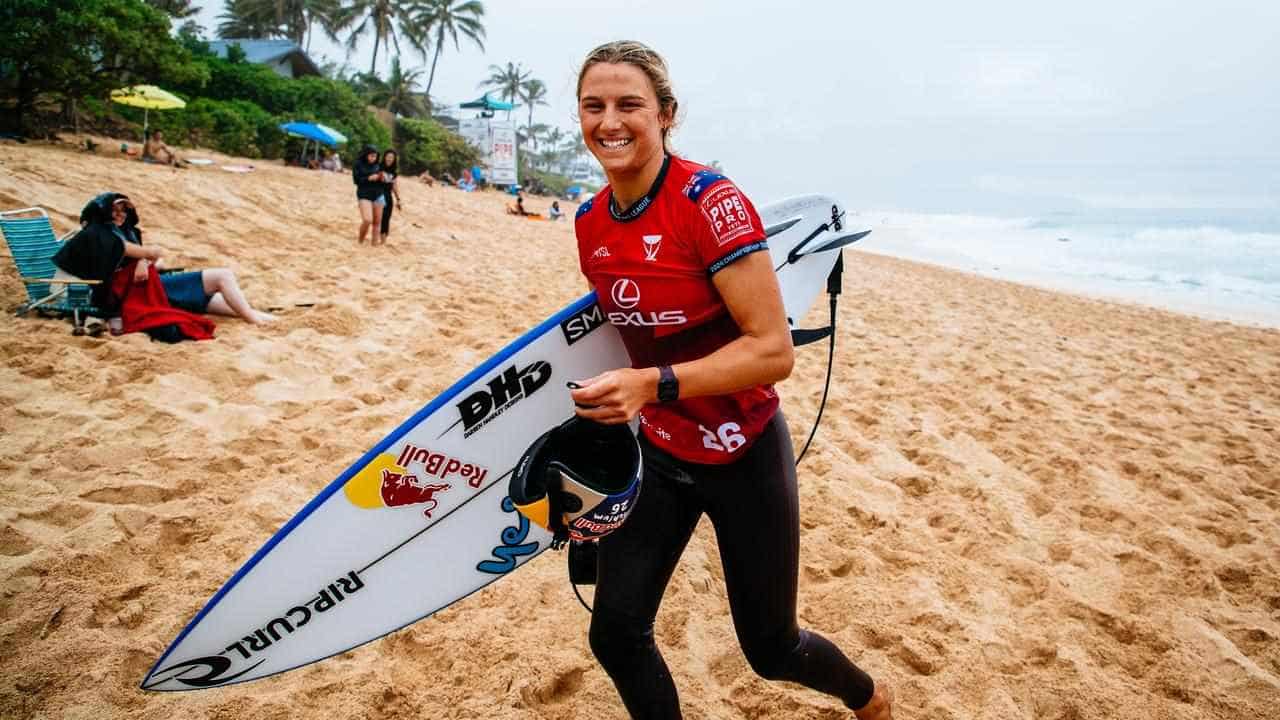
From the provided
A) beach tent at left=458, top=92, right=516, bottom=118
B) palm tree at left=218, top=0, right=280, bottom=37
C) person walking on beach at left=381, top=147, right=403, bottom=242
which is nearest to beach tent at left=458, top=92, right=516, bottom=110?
beach tent at left=458, top=92, right=516, bottom=118

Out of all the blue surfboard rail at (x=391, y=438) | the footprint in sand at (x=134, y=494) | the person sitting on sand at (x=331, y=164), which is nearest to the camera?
the blue surfboard rail at (x=391, y=438)

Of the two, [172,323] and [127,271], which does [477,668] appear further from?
[127,271]

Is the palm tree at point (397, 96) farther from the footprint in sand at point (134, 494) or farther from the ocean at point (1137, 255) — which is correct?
the footprint in sand at point (134, 494)

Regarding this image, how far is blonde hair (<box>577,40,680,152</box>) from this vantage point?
4.69 ft

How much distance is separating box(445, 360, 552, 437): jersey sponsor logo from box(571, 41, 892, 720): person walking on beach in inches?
24.0

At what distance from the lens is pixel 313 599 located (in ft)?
6.64

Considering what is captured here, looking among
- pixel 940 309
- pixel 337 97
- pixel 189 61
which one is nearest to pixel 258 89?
pixel 337 97

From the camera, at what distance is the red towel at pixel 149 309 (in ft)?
14.0

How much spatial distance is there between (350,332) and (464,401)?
3.36 m

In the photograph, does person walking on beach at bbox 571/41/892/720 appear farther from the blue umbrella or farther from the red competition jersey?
the blue umbrella

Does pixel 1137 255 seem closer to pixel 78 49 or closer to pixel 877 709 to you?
pixel 877 709

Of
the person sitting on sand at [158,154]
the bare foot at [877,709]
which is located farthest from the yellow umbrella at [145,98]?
the bare foot at [877,709]

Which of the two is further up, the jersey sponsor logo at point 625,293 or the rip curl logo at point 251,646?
the jersey sponsor logo at point 625,293

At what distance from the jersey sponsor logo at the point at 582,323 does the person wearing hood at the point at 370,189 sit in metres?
7.05
